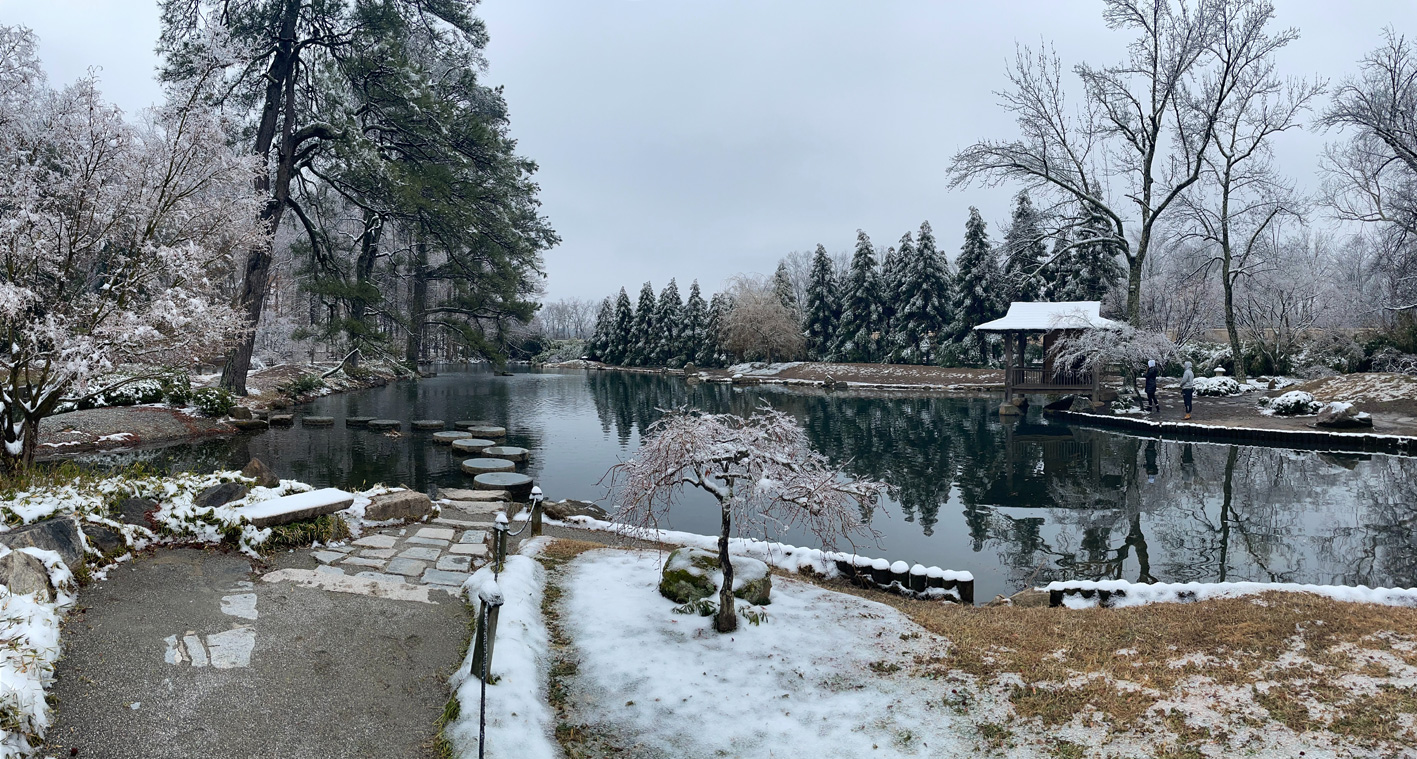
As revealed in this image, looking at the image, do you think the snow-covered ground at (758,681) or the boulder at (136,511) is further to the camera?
the boulder at (136,511)

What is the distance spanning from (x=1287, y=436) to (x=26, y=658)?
2020cm

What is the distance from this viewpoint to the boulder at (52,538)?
4.31 metres

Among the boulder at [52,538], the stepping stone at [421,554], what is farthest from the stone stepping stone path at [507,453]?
the boulder at [52,538]

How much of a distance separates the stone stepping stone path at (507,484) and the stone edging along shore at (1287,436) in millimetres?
15630

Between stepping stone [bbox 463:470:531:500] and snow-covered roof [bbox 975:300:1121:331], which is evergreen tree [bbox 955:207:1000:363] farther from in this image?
stepping stone [bbox 463:470:531:500]

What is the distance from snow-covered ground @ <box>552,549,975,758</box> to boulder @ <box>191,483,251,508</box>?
3.35 meters

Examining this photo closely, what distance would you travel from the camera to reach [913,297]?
38.2 meters

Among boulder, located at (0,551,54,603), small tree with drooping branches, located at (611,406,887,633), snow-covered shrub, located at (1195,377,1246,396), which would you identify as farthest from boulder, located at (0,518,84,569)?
snow-covered shrub, located at (1195,377,1246,396)

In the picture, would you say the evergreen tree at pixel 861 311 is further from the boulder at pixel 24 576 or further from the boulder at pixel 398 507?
the boulder at pixel 24 576

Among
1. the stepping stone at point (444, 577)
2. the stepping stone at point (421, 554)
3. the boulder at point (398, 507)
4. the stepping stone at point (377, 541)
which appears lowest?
the stepping stone at point (444, 577)

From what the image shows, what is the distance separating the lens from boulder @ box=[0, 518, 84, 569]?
4.31 metres

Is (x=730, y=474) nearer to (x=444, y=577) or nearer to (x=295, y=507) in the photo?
(x=444, y=577)

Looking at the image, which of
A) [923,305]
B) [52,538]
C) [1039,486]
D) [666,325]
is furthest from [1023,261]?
[52,538]

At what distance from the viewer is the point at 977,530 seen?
970 centimetres
